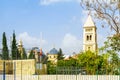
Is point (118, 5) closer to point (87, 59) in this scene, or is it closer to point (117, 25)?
point (117, 25)

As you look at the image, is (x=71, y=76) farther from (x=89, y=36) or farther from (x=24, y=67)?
(x=89, y=36)

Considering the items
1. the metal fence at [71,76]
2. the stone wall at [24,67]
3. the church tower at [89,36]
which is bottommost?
the metal fence at [71,76]

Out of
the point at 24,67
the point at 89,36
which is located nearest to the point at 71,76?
the point at 24,67

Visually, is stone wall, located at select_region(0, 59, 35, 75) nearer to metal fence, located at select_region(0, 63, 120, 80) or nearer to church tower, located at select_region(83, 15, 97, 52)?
metal fence, located at select_region(0, 63, 120, 80)

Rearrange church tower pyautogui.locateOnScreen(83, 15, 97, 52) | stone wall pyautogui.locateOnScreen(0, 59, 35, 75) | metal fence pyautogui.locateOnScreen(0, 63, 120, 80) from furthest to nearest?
1. church tower pyautogui.locateOnScreen(83, 15, 97, 52)
2. stone wall pyautogui.locateOnScreen(0, 59, 35, 75)
3. metal fence pyautogui.locateOnScreen(0, 63, 120, 80)

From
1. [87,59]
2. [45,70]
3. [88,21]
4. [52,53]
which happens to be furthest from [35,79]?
[52,53]

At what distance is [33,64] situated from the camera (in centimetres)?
4216

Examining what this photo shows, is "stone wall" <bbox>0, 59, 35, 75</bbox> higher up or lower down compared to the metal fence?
higher up

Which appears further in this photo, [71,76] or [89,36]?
[89,36]

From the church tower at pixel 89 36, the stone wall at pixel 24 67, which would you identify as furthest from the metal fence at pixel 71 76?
the church tower at pixel 89 36

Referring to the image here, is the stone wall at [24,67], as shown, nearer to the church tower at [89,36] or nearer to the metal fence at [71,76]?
the metal fence at [71,76]

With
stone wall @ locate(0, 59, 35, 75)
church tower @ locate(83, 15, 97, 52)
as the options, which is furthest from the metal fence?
church tower @ locate(83, 15, 97, 52)

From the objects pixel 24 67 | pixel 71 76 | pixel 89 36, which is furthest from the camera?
pixel 89 36

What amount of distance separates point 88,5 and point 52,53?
113 m
